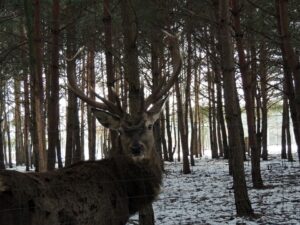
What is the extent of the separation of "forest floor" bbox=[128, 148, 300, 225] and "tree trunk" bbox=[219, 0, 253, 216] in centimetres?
33

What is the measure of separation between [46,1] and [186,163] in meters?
7.58

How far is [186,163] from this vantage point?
1625 cm

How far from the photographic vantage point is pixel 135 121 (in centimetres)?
586

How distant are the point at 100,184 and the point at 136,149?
2.28 feet

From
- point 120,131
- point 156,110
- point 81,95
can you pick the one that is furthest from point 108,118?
point 156,110

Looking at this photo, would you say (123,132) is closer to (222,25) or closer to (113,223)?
(113,223)

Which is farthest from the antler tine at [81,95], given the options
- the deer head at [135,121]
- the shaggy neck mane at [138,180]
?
the shaggy neck mane at [138,180]

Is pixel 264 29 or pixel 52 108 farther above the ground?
pixel 264 29

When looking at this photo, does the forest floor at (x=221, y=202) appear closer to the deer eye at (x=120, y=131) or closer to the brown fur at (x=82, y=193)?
the brown fur at (x=82, y=193)

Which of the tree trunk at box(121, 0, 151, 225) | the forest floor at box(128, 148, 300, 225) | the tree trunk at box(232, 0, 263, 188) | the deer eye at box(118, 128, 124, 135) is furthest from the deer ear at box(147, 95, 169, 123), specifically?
the tree trunk at box(232, 0, 263, 188)

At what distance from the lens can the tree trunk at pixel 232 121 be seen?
7.27m

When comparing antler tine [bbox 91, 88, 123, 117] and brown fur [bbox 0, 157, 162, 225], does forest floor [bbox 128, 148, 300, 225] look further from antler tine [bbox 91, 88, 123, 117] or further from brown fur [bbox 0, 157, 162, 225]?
antler tine [bbox 91, 88, 123, 117]

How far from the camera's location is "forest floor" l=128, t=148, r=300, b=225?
7.56 meters

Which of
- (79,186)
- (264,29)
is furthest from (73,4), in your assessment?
(79,186)
